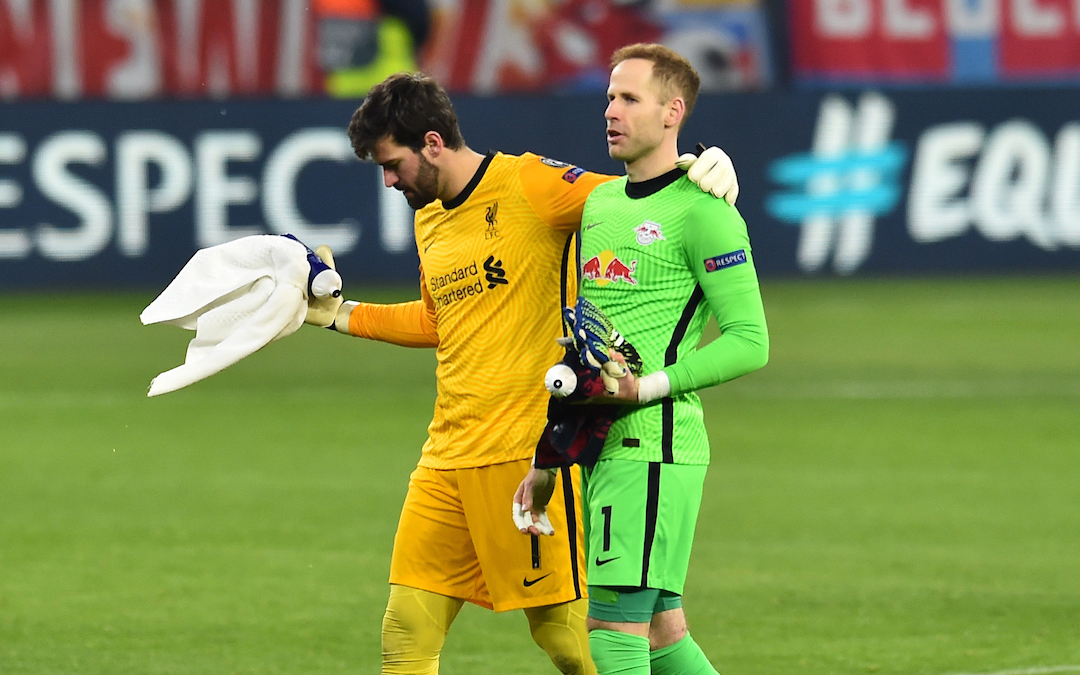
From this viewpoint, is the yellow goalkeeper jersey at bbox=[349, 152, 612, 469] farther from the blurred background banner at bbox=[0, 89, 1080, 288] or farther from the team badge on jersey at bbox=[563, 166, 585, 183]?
the blurred background banner at bbox=[0, 89, 1080, 288]

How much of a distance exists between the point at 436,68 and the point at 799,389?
38.3 feet

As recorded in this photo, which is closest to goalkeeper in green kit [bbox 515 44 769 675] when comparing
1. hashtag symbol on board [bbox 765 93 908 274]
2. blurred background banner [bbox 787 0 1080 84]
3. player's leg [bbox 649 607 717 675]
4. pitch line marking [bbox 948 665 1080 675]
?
player's leg [bbox 649 607 717 675]

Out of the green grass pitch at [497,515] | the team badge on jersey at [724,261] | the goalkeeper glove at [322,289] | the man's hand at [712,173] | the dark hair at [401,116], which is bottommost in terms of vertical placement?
the green grass pitch at [497,515]

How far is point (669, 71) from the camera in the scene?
5168 millimetres

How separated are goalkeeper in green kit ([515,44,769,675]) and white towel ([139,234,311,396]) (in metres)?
1.11

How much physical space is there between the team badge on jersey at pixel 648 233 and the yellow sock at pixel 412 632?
1371 mm

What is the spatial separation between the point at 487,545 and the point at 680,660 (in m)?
0.72

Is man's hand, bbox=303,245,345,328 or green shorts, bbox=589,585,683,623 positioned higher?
man's hand, bbox=303,245,345,328

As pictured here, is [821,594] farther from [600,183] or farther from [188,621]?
[600,183]

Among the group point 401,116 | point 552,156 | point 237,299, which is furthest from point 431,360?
point 401,116

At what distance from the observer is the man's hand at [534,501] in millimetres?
5211

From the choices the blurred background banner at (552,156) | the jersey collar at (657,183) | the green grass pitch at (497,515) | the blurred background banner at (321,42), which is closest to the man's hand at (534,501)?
the jersey collar at (657,183)

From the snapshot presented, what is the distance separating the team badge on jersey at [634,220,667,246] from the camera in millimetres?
5102

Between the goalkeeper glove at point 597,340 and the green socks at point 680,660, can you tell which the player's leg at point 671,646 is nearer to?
the green socks at point 680,660
